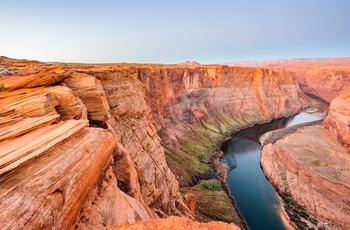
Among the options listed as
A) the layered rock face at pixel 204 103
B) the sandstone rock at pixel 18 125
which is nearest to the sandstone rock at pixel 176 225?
the sandstone rock at pixel 18 125

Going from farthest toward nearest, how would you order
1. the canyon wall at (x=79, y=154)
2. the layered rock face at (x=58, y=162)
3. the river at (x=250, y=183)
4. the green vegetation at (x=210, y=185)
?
1. the green vegetation at (x=210, y=185)
2. the river at (x=250, y=183)
3. the canyon wall at (x=79, y=154)
4. the layered rock face at (x=58, y=162)

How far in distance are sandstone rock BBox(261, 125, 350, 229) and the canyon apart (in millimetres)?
233

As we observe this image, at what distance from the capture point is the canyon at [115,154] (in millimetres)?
6996

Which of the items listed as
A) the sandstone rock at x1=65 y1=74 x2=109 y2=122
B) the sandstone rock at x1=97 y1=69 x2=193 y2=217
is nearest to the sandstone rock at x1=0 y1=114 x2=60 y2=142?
the sandstone rock at x1=65 y1=74 x2=109 y2=122

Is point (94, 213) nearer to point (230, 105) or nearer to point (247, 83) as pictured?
point (230, 105)

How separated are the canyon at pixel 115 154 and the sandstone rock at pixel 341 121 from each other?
28 cm

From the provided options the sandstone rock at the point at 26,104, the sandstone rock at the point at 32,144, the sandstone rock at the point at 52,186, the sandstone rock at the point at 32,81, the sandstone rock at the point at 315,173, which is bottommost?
the sandstone rock at the point at 315,173

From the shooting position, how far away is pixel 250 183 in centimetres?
4206

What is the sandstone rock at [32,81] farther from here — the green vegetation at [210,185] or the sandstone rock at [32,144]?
the green vegetation at [210,185]

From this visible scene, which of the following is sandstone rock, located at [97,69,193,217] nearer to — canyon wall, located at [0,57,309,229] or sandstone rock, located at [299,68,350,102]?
canyon wall, located at [0,57,309,229]

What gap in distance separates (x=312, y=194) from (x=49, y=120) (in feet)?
128

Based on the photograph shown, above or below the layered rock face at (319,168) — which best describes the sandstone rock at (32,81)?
above

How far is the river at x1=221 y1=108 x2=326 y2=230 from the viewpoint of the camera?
32531 millimetres

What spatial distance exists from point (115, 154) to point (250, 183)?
116ft
